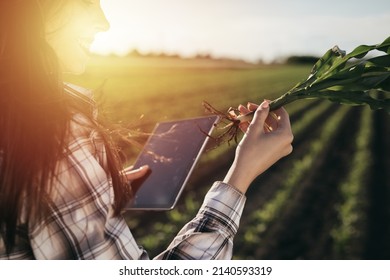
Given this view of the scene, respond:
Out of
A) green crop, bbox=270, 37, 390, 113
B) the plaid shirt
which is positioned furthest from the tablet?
the plaid shirt

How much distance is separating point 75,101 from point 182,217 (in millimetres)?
3430

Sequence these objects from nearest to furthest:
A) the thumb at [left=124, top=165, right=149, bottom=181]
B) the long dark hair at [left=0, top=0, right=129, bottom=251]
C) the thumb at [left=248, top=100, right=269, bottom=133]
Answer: the long dark hair at [left=0, top=0, right=129, bottom=251] → the thumb at [left=248, top=100, right=269, bottom=133] → the thumb at [left=124, top=165, right=149, bottom=181]

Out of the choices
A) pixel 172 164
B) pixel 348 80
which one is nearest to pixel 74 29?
pixel 172 164

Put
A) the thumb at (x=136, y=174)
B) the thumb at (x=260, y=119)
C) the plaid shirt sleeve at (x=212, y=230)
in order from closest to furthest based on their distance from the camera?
the plaid shirt sleeve at (x=212, y=230), the thumb at (x=260, y=119), the thumb at (x=136, y=174)

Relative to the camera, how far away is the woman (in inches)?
37.8

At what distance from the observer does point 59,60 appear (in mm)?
A: 1057

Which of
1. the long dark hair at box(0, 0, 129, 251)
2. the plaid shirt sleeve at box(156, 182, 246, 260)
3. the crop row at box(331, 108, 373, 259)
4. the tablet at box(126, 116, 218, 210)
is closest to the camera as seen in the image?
the long dark hair at box(0, 0, 129, 251)

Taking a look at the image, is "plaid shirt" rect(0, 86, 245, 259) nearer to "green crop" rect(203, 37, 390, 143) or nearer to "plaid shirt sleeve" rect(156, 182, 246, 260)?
"plaid shirt sleeve" rect(156, 182, 246, 260)

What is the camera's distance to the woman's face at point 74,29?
3.36 feet

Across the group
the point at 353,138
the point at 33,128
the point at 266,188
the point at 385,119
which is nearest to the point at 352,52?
the point at 33,128

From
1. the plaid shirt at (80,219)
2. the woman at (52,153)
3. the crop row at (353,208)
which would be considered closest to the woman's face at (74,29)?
the woman at (52,153)

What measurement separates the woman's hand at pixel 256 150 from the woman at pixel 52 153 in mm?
175

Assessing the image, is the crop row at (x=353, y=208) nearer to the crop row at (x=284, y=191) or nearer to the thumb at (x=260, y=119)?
the crop row at (x=284, y=191)

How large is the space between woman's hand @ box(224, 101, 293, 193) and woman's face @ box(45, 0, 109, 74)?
38 centimetres
